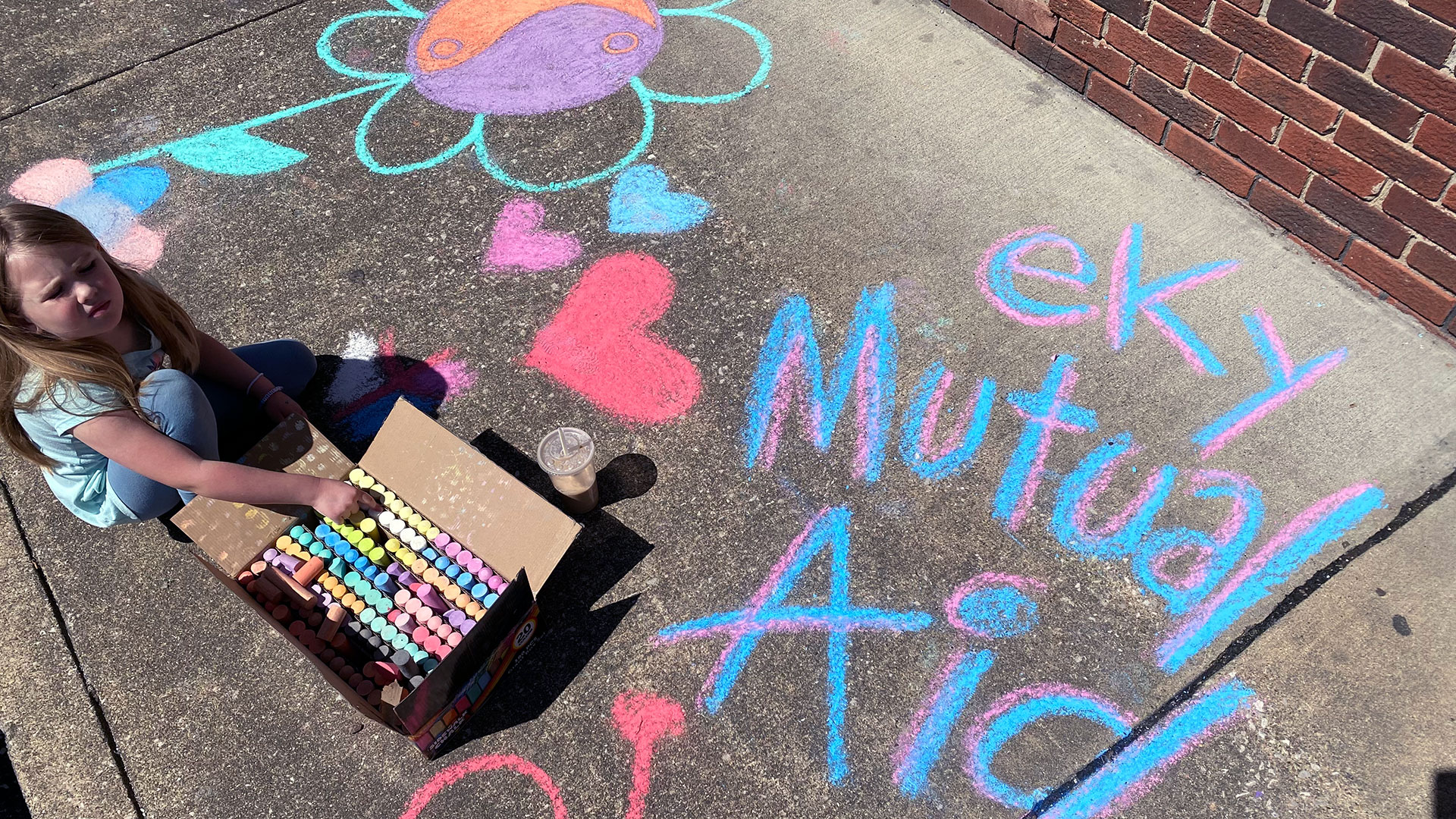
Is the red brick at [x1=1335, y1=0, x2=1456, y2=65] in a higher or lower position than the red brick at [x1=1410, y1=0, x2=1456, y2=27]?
lower

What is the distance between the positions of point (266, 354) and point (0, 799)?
1364 millimetres

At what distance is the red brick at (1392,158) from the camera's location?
2754mm

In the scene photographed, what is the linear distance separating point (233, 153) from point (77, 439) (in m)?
1.84

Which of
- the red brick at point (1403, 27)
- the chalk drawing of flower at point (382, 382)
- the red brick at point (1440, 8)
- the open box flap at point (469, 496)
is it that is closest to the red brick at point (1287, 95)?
the red brick at point (1403, 27)

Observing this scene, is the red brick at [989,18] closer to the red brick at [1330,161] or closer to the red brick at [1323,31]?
the red brick at [1323,31]

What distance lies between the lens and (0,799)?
2.37m

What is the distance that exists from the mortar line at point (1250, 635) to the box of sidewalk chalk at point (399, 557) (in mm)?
1358

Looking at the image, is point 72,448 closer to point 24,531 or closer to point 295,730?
point 24,531

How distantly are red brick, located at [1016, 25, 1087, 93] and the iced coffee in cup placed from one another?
8.25 ft

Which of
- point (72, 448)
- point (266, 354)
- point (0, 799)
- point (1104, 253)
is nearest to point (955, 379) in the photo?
point (1104, 253)

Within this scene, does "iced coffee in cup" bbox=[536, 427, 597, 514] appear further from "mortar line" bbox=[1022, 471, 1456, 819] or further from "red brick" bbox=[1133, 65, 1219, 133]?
"red brick" bbox=[1133, 65, 1219, 133]

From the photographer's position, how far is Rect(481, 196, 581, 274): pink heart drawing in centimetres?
338

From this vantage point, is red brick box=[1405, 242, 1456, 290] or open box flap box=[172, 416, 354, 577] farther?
red brick box=[1405, 242, 1456, 290]

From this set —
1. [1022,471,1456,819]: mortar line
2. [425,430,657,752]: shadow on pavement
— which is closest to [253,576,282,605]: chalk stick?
[425,430,657,752]: shadow on pavement
